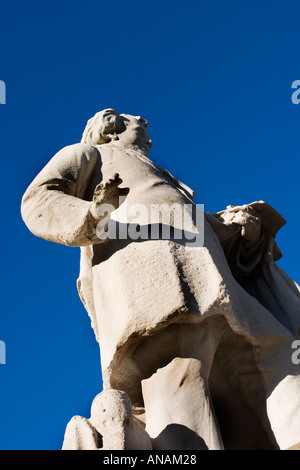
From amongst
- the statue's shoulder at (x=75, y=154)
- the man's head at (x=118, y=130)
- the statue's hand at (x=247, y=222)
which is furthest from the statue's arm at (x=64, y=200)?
the statue's hand at (x=247, y=222)

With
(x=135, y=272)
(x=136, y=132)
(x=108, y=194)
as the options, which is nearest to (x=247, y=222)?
(x=136, y=132)

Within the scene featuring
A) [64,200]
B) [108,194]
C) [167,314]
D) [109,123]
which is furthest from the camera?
[109,123]

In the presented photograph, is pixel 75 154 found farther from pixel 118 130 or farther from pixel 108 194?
pixel 108 194

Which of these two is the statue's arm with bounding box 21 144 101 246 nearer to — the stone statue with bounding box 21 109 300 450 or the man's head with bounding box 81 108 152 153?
the stone statue with bounding box 21 109 300 450

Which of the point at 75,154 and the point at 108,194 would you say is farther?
the point at 75,154

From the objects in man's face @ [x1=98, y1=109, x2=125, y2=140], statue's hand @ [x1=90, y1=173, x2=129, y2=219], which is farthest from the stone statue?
man's face @ [x1=98, y1=109, x2=125, y2=140]

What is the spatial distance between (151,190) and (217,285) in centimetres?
88

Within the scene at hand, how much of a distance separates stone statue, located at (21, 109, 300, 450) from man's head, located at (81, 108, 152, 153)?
40 centimetres

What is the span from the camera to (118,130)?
625cm

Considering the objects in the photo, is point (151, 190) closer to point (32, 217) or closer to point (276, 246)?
point (32, 217)

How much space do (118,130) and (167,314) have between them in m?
1.97

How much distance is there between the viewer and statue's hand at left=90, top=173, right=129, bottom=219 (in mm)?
4883
